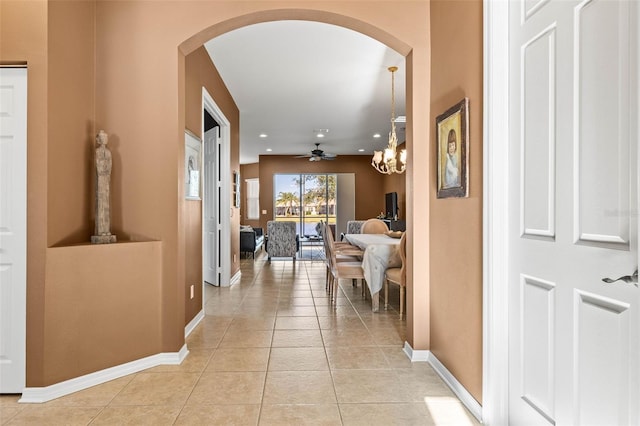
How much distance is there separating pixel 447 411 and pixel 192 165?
10.3 ft

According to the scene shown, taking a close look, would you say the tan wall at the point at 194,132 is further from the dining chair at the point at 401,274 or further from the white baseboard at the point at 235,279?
the dining chair at the point at 401,274

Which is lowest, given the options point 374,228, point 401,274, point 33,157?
point 401,274

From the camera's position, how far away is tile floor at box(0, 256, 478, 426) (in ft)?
6.89

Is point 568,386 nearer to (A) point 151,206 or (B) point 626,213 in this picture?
(B) point 626,213

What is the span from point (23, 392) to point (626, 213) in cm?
323

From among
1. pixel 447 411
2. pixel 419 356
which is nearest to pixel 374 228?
pixel 419 356

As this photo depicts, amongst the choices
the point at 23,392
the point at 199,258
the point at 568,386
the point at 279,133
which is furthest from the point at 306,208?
the point at 568,386

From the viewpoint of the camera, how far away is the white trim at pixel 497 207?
192 cm

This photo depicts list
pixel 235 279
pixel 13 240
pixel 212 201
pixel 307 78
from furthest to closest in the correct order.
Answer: pixel 235 279 → pixel 212 201 → pixel 307 78 → pixel 13 240

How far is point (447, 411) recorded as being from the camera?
2.15m

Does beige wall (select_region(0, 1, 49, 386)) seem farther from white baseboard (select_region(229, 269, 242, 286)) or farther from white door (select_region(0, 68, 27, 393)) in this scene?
white baseboard (select_region(229, 269, 242, 286))

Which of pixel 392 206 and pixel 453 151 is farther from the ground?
pixel 453 151

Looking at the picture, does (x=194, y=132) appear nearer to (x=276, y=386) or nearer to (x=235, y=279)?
(x=276, y=386)

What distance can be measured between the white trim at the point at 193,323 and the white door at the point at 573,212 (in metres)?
2.68
